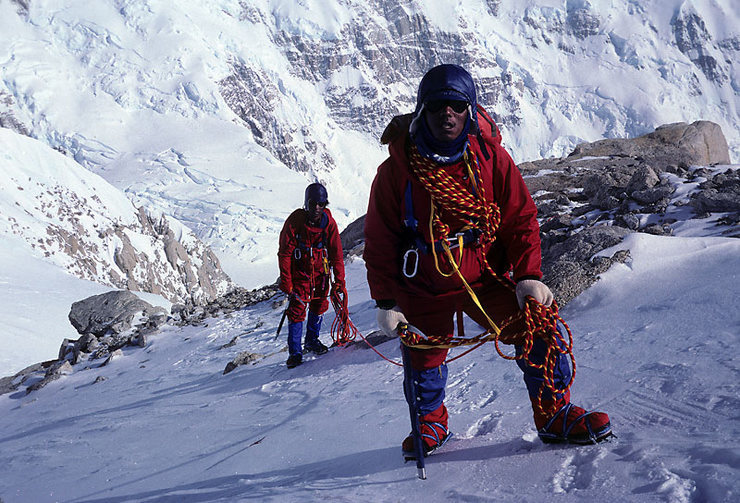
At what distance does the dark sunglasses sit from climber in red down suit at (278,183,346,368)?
297cm

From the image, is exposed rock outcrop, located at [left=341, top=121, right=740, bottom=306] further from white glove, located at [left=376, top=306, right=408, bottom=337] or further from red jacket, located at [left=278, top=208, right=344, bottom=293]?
white glove, located at [left=376, top=306, right=408, bottom=337]

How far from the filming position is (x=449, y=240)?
2133 mm

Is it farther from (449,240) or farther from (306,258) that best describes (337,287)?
(449,240)

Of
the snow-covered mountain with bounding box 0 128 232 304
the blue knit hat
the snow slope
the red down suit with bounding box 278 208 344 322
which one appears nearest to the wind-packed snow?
the snow slope

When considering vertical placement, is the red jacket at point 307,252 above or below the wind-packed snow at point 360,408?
above

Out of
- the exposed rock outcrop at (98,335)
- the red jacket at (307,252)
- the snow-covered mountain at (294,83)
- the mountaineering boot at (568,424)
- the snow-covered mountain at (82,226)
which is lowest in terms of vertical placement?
the mountaineering boot at (568,424)

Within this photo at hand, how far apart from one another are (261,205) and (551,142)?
237 ft

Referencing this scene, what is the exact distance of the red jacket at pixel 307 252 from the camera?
5020 millimetres

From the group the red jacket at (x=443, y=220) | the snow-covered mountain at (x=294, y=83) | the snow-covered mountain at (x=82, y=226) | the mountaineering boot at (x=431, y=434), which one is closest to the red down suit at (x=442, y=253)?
the red jacket at (x=443, y=220)

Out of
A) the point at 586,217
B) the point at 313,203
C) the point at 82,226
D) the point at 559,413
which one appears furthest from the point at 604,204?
the point at 82,226

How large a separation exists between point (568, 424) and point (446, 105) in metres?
1.31

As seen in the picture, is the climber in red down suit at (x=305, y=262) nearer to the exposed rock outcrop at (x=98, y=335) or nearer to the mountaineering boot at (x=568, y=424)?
the mountaineering boot at (x=568, y=424)

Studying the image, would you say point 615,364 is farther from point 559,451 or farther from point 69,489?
point 69,489

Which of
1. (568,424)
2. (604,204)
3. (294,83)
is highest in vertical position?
(294,83)
